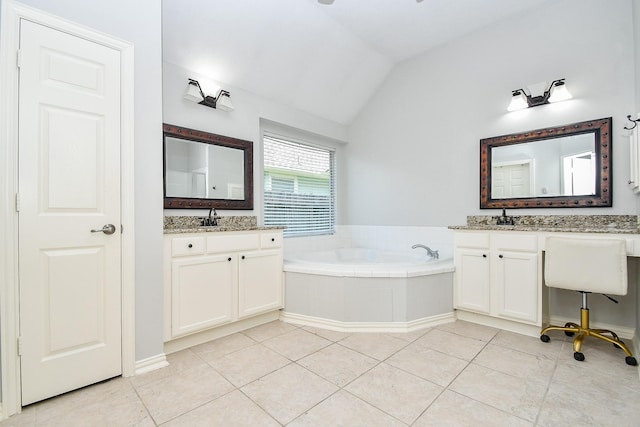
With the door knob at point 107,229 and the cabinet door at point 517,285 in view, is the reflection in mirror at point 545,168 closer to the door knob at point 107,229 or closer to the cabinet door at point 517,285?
the cabinet door at point 517,285

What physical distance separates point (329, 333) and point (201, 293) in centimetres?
111

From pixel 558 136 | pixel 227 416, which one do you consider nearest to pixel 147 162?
pixel 227 416

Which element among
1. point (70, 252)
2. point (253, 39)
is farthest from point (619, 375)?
point (253, 39)

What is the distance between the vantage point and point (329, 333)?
2.54 metres

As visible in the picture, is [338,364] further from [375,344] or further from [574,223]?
[574,223]

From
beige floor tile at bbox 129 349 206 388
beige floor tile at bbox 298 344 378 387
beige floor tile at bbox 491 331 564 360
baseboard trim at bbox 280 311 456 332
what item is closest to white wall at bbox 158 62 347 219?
beige floor tile at bbox 129 349 206 388

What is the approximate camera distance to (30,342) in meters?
1.55

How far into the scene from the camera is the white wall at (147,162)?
188 centimetres

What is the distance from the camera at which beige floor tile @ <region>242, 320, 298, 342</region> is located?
2495 millimetres

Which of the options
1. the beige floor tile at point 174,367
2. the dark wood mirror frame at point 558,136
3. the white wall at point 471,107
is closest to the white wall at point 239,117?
the white wall at point 471,107

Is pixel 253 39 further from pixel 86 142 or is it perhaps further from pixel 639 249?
pixel 639 249

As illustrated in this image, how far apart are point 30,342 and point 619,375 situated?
341cm

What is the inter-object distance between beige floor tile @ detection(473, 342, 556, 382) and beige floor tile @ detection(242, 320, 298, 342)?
Result: 1512 millimetres

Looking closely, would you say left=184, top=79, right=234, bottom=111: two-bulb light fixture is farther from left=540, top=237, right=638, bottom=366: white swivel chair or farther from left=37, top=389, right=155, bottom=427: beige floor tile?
left=540, top=237, right=638, bottom=366: white swivel chair
